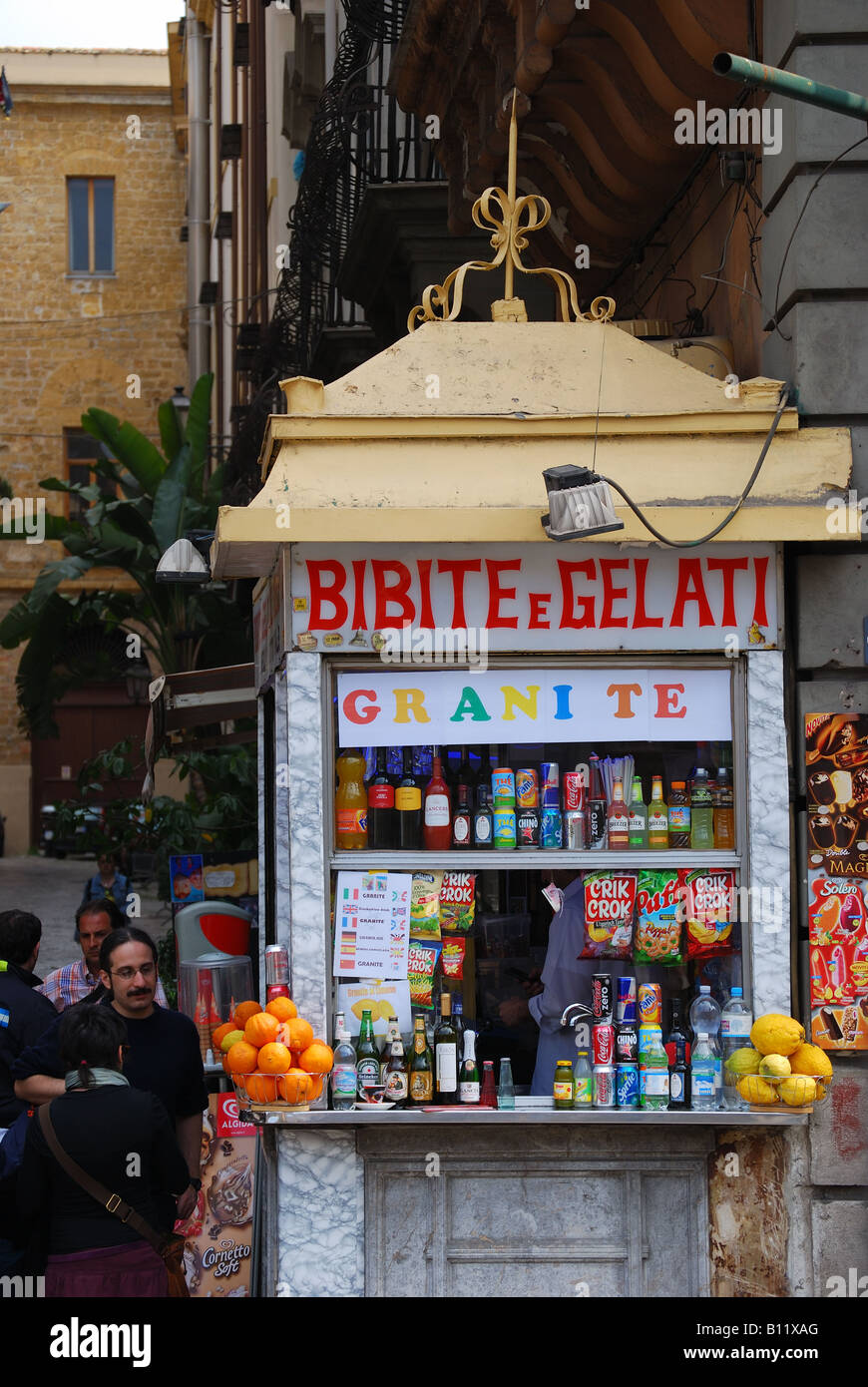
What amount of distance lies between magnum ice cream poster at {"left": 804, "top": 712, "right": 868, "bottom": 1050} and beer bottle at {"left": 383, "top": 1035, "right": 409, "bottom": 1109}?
4.90 ft

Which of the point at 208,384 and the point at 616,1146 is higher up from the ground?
the point at 208,384

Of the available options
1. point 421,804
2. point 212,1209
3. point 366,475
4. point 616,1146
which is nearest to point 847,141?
point 366,475

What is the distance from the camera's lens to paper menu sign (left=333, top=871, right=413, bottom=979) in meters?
6.23

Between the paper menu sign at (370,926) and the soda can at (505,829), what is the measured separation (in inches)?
16.2

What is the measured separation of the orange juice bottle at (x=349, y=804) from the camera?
6324 mm

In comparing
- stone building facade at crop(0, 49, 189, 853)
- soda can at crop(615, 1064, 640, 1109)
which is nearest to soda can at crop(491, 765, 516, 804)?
soda can at crop(615, 1064, 640, 1109)

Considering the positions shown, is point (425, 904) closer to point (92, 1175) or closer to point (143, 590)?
point (92, 1175)

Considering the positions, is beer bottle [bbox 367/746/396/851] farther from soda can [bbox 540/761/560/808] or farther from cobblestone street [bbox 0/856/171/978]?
cobblestone street [bbox 0/856/171/978]

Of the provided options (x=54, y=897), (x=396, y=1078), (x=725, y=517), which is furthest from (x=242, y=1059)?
(x=54, y=897)

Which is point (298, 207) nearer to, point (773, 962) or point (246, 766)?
point (246, 766)

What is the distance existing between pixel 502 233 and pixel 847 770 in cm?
249

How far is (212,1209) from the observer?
7.33 meters

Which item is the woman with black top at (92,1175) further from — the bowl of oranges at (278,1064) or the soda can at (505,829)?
the soda can at (505,829)

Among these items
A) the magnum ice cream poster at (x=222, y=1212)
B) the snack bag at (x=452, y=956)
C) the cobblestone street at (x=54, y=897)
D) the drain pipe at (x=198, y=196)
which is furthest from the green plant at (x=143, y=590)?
the drain pipe at (x=198, y=196)
